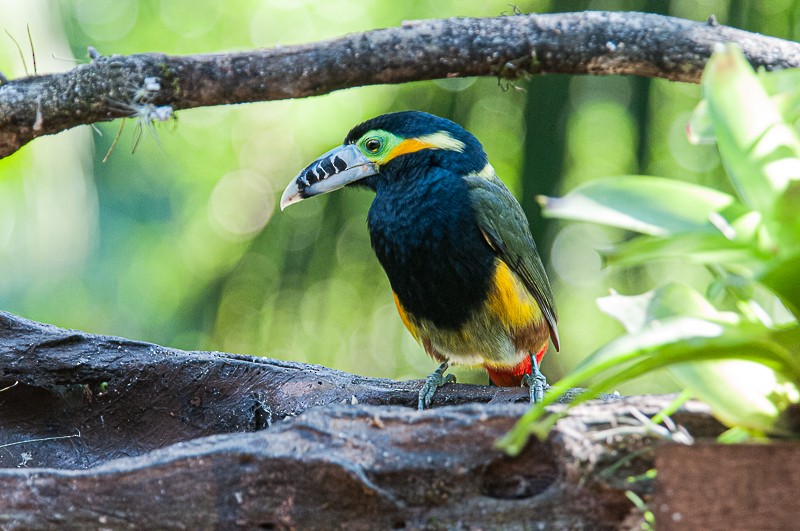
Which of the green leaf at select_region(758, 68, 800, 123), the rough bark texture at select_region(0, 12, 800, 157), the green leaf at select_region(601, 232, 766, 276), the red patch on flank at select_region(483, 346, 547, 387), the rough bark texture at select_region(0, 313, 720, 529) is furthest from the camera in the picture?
the red patch on flank at select_region(483, 346, 547, 387)

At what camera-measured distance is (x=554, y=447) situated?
1227mm

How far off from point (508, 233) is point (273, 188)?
141 inches

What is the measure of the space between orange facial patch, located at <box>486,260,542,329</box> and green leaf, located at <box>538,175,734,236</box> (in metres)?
1.62

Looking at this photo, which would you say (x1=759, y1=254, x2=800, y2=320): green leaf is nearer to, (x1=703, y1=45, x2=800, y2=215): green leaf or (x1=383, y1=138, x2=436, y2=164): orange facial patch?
(x1=703, y1=45, x2=800, y2=215): green leaf

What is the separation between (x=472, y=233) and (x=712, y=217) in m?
1.66

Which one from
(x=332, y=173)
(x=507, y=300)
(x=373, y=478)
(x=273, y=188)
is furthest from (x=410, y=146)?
(x=273, y=188)

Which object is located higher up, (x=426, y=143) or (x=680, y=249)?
(x=680, y=249)

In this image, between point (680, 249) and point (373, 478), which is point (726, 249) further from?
point (373, 478)

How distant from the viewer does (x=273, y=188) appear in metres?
6.07

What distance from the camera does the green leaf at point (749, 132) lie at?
39.4 inches

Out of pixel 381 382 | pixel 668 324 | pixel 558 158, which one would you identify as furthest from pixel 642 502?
pixel 558 158

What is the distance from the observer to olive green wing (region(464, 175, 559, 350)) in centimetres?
269

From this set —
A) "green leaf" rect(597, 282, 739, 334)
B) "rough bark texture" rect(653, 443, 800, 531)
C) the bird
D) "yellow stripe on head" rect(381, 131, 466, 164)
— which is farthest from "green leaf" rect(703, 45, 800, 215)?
"yellow stripe on head" rect(381, 131, 466, 164)

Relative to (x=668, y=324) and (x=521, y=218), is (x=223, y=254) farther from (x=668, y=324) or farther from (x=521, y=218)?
(x=668, y=324)
